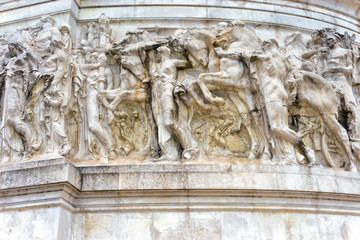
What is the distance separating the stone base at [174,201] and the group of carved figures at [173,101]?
0.57 meters

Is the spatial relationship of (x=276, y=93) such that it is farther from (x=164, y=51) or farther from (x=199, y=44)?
(x=164, y=51)

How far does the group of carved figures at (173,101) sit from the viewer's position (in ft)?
27.3

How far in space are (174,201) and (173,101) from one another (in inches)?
84.6

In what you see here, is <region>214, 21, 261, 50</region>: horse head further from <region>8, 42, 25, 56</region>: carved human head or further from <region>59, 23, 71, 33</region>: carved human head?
<region>8, 42, 25, 56</region>: carved human head

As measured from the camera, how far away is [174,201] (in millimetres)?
A: 7609

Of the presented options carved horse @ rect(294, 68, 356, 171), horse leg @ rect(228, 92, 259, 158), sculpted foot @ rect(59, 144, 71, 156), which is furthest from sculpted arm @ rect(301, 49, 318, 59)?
sculpted foot @ rect(59, 144, 71, 156)

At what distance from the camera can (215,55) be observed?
29.5 ft

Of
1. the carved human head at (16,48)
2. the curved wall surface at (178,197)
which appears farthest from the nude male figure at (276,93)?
the carved human head at (16,48)

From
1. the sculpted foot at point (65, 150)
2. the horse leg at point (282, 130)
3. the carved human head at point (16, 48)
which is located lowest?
the sculpted foot at point (65, 150)

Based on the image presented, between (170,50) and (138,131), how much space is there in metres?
2.00

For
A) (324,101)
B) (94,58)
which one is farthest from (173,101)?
(324,101)

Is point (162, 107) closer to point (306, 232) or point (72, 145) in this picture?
point (72, 145)

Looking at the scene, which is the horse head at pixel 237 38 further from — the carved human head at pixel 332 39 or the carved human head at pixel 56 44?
the carved human head at pixel 56 44

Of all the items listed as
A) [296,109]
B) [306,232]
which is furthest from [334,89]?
[306,232]
